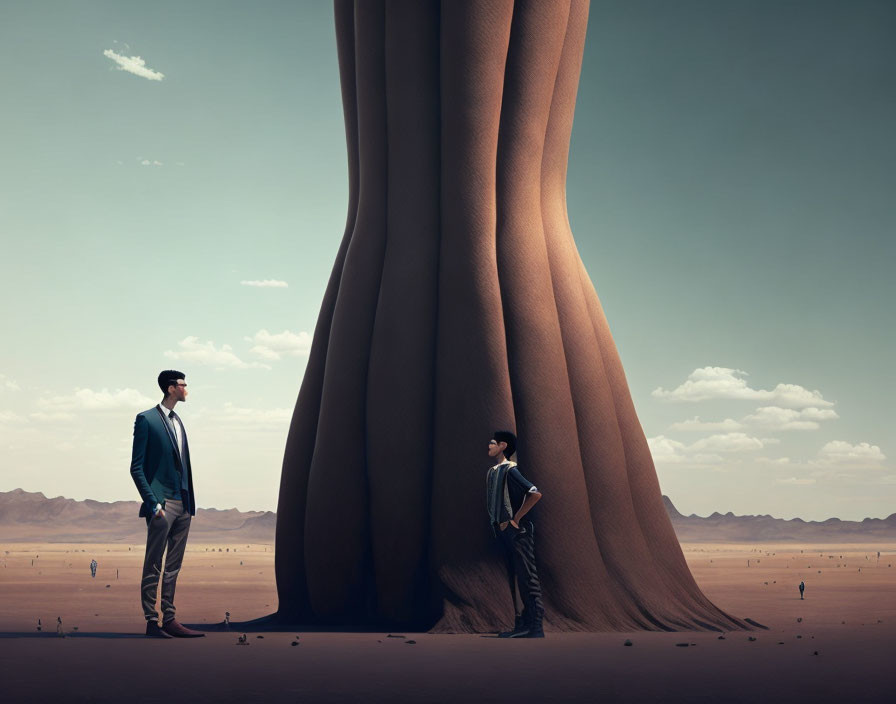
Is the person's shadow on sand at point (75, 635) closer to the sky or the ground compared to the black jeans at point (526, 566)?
closer to the ground

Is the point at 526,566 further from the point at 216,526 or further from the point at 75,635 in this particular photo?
the point at 216,526

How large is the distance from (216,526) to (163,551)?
127m

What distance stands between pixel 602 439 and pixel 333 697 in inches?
272

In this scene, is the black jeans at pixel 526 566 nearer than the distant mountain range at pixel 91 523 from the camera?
Yes

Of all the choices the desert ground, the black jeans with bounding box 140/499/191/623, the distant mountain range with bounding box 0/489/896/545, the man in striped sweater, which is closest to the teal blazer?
the black jeans with bounding box 140/499/191/623

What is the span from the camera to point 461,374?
41.2 feet

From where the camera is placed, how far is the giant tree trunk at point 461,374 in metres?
12.3

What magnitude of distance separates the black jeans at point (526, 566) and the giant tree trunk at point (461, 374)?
98 centimetres

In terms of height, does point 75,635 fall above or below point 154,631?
below

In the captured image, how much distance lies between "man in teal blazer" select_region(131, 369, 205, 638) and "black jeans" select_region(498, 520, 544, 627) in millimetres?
3222

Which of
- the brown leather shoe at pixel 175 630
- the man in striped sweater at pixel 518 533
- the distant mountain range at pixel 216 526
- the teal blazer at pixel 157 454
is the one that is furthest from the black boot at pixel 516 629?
the distant mountain range at pixel 216 526

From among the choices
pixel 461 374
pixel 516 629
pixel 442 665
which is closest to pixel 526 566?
pixel 516 629

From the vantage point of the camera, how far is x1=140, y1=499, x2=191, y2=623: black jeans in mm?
9969

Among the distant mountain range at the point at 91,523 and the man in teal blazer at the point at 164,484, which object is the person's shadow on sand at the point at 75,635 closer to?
the man in teal blazer at the point at 164,484
